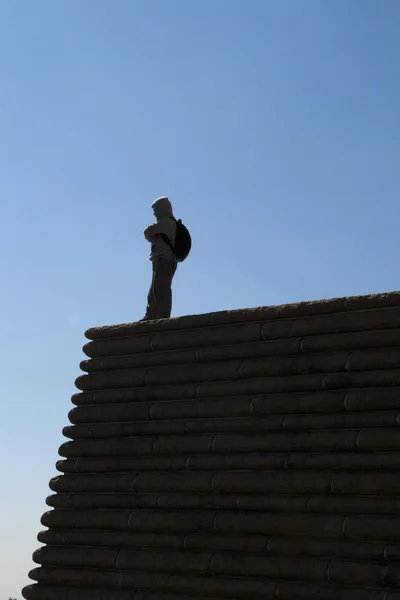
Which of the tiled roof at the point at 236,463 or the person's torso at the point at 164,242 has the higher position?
the person's torso at the point at 164,242

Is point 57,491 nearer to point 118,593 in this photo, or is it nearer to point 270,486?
point 118,593

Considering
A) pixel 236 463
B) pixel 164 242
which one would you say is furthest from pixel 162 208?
pixel 236 463

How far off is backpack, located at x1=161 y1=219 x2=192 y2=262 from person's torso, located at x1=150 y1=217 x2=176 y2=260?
5 cm

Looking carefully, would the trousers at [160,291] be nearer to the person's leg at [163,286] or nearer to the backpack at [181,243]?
the person's leg at [163,286]

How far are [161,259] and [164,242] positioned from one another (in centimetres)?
27

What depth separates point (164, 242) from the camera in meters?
13.1

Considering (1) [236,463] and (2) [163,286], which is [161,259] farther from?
(1) [236,463]

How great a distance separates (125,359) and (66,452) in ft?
4.49

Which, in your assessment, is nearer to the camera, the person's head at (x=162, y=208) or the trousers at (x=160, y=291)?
the trousers at (x=160, y=291)

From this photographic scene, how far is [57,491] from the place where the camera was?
1157 cm

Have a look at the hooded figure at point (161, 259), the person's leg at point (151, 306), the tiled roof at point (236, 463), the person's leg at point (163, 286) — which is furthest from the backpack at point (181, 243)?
the tiled roof at point (236, 463)

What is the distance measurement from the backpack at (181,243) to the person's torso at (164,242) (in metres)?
0.05

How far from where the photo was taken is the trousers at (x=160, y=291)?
12672mm

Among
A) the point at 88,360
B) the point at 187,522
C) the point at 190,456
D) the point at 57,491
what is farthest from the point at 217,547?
the point at 88,360
